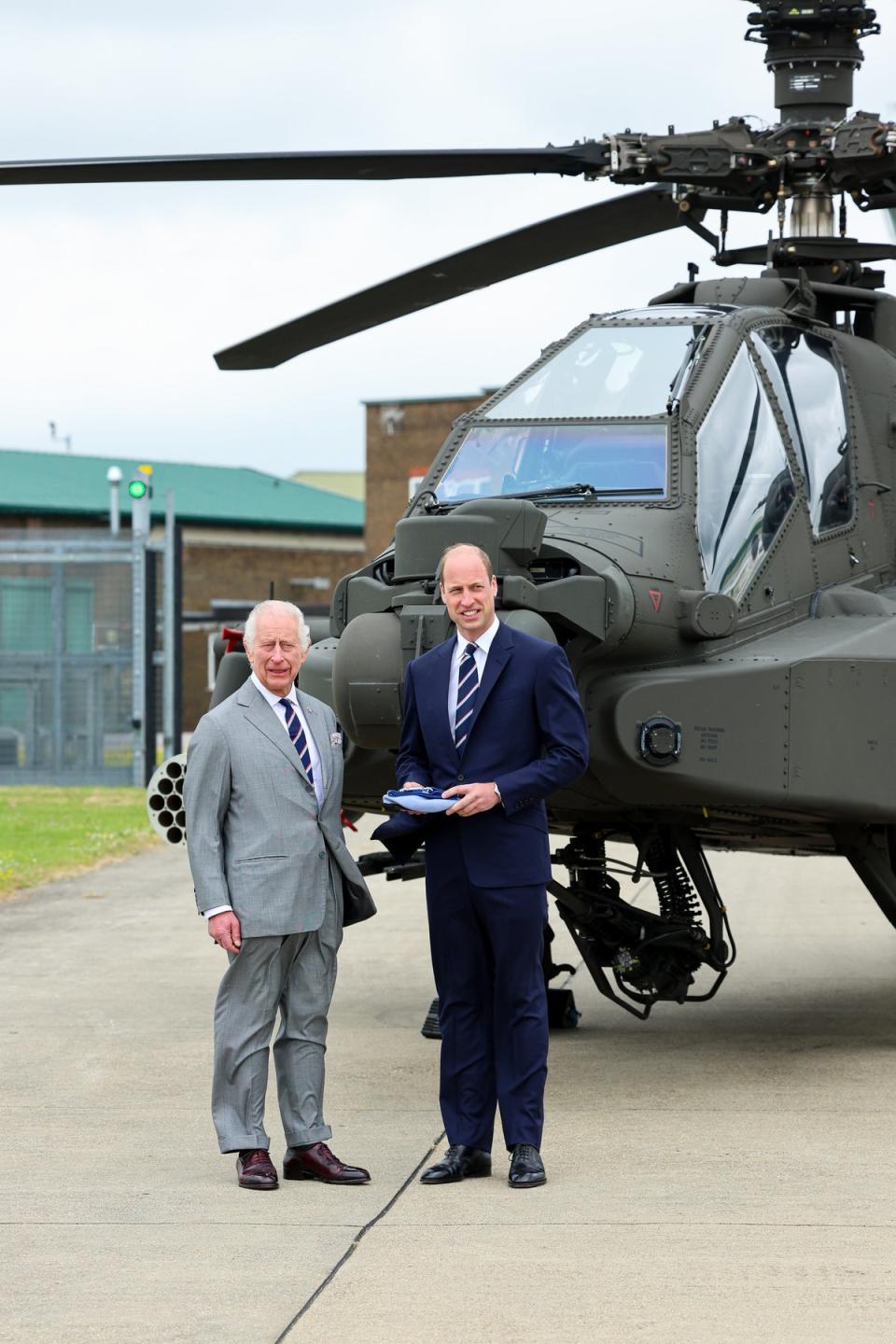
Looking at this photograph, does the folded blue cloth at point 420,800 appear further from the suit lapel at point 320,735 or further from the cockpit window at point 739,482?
the cockpit window at point 739,482

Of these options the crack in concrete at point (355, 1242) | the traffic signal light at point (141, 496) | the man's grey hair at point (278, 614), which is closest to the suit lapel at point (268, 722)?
the man's grey hair at point (278, 614)

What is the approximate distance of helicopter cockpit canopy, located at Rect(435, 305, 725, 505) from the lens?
8.05m

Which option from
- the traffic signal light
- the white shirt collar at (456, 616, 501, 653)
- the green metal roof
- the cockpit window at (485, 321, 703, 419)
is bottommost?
the white shirt collar at (456, 616, 501, 653)

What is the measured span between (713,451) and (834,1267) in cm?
363

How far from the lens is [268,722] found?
6359mm

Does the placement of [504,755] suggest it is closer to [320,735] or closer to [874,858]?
[320,735]

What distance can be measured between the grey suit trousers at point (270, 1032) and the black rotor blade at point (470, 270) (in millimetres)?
4307

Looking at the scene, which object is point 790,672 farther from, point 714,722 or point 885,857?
point 885,857

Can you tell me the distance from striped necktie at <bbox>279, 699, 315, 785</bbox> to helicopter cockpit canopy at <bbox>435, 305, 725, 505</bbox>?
78.5 inches

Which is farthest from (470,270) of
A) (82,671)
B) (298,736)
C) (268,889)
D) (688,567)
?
(82,671)

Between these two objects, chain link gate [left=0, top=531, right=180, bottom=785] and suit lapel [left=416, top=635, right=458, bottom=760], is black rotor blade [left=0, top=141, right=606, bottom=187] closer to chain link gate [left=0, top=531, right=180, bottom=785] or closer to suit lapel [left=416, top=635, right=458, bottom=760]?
suit lapel [left=416, top=635, right=458, bottom=760]

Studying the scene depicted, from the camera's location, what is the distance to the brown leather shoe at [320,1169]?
6.25 metres

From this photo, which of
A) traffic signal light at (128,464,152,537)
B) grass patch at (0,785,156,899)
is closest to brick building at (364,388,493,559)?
traffic signal light at (128,464,152,537)

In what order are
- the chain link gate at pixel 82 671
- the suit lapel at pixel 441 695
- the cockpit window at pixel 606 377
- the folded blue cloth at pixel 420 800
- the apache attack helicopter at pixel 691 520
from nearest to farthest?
the folded blue cloth at pixel 420 800
the suit lapel at pixel 441 695
the apache attack helicopter at pixel 691 520
the cockpit window at pixel 606 377
the chain link gate at pixel 82 671
